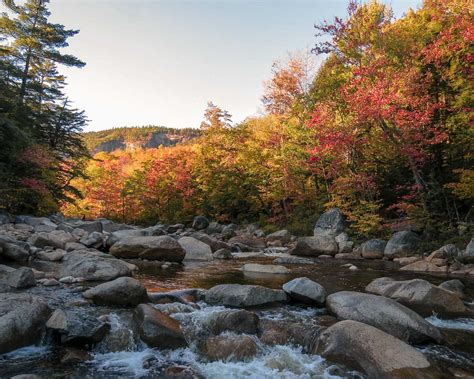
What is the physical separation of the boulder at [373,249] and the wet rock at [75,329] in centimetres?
1209

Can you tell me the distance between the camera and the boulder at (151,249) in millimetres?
12961

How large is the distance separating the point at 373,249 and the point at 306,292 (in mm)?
8599

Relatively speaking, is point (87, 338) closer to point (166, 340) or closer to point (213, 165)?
point (166, 340)

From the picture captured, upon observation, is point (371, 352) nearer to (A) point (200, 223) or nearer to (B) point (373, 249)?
(B) point (373, 249)

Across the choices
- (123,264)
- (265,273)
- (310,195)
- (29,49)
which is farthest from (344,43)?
(29,49)

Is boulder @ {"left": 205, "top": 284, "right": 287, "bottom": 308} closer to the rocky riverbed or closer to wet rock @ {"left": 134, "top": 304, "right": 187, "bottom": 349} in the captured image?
the rocky riverbed

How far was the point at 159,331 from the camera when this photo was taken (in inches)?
225

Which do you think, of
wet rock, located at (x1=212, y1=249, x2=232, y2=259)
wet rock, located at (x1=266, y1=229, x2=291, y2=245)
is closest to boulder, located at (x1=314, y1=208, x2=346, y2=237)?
wet rock, located at (x1=266, y1=229, x2=291, y2=245)

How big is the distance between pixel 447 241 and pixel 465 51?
317 inches

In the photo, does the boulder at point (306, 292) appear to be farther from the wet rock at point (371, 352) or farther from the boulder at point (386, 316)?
the wet rock at point (371, 352)

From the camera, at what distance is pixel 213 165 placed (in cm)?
2994

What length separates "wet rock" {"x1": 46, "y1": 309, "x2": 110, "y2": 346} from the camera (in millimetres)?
5430

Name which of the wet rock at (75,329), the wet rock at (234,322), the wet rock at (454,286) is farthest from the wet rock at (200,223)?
the wet rock at (75,329)

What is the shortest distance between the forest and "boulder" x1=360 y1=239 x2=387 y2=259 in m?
1.45
